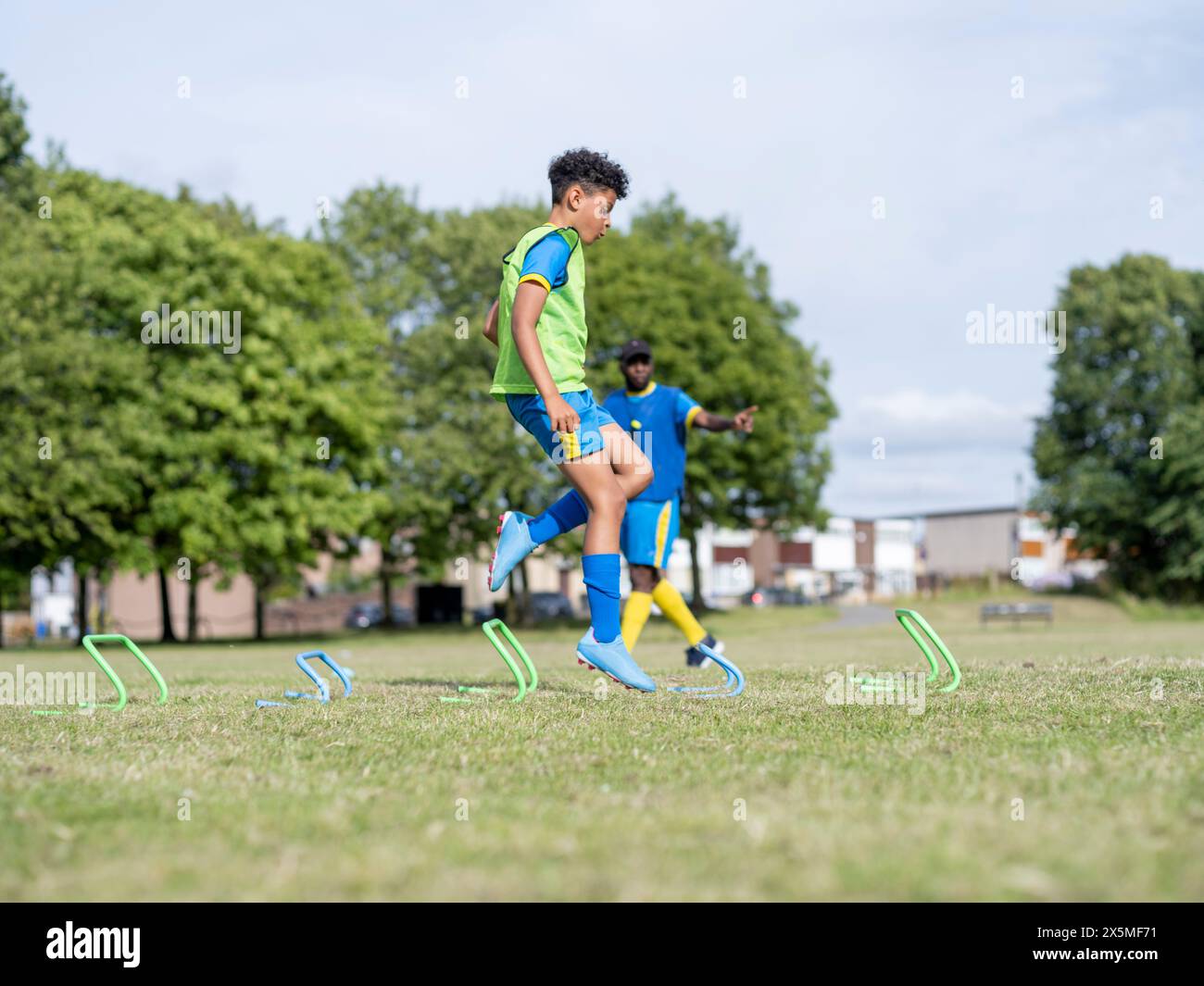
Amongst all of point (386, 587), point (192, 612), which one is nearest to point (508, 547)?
point (192, 612)

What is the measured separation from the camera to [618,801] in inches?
136

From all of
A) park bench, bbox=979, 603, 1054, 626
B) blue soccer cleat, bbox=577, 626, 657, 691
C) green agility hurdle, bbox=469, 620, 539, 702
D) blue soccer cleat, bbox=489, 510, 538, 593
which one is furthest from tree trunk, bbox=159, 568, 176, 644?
blue soccer cleat, bbox=577, 626, 657, 691

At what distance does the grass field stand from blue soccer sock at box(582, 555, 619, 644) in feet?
1.87

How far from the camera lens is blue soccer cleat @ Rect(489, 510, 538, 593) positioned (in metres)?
6.59

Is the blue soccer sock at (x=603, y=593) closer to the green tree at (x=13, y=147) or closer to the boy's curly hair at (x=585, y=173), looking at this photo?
the boy's curly hair at (x=585, y=173)

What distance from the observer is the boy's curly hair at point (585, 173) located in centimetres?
671

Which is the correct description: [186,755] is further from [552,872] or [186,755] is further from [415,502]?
[415,502]

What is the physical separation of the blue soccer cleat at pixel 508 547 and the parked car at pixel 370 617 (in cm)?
4604

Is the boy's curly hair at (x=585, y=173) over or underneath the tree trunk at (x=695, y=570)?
over

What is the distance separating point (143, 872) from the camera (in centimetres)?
276

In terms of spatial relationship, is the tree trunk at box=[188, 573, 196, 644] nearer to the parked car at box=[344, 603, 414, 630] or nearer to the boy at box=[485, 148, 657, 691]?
the parked car at box=[344, 603, 414, 630]

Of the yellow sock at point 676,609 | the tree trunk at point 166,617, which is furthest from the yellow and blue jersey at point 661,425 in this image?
the tree trunk at point 166,617
